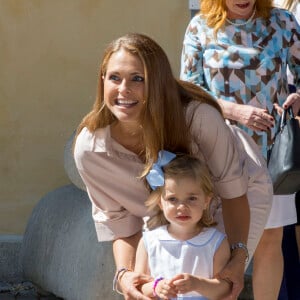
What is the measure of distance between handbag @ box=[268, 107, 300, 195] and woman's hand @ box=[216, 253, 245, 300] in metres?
0.63

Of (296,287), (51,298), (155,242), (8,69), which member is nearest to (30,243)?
(51,298)

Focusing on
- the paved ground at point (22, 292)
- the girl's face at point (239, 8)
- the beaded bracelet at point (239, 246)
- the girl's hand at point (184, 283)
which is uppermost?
the girl's face at point (239, 8)

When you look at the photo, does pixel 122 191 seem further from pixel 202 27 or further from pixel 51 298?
pixel 51 298

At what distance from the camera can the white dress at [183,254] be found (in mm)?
3961

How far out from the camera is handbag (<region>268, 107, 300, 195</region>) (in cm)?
453

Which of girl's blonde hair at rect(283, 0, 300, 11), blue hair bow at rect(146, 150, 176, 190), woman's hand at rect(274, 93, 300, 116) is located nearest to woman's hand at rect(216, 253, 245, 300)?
blue hair bow at rect(146, 150, 176, 190)

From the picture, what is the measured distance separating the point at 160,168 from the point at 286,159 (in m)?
0.74

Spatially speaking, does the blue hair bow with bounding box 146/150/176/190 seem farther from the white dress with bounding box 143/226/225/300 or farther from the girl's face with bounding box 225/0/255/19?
the girl's face with bounding box 225/0/255/19

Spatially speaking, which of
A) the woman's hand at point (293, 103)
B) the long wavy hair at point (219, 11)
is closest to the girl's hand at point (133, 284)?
the woman's hand at point (293, 103)

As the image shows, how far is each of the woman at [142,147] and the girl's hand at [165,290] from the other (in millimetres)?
108

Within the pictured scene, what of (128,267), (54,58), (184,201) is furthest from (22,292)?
(184,201)

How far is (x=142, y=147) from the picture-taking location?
4188 mm

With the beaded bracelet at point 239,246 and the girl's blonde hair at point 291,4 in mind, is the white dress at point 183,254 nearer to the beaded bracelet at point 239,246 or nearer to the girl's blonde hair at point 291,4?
the beaded bracelet at point 239,246

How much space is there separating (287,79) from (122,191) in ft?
3.99
